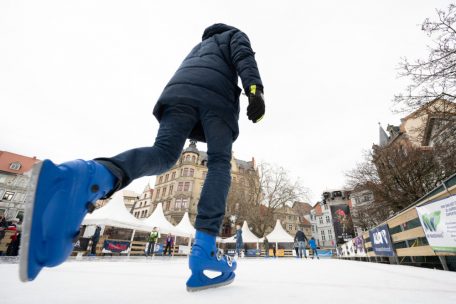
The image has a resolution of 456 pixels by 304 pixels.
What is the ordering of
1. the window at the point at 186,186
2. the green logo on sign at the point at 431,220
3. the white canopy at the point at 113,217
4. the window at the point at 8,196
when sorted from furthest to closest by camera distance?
the window at the point at 186,186 < the window at the point at 8,196 < the white canopy at the point at 113,217 < the green logo on sign at the point at 431,220

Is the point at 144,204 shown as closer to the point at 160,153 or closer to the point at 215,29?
the point at 215,29

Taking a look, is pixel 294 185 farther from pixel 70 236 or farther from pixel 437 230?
pixel 70 236

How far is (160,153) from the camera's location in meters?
1.05

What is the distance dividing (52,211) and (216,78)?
110cm

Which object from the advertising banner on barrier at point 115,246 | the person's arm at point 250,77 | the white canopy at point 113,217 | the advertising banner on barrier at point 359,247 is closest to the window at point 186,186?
the white canopy at point 113,217

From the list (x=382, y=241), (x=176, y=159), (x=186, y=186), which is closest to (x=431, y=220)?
(x=382, y=241)

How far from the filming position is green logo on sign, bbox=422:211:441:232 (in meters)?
2.95

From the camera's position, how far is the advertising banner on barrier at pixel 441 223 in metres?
2.63

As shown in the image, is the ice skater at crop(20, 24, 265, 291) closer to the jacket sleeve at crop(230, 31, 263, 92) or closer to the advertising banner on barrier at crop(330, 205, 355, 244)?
the jacket sleeve at crop(230, 31, 263, 92)

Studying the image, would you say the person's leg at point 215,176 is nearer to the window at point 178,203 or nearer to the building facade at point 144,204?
the window at point 178,203

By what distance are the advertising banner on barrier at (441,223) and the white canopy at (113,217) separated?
36.2ft

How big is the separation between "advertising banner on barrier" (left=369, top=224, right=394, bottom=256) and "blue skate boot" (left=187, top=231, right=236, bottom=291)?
564 cm

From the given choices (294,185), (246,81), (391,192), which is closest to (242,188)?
(294,185)

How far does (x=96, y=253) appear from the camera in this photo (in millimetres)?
9578
